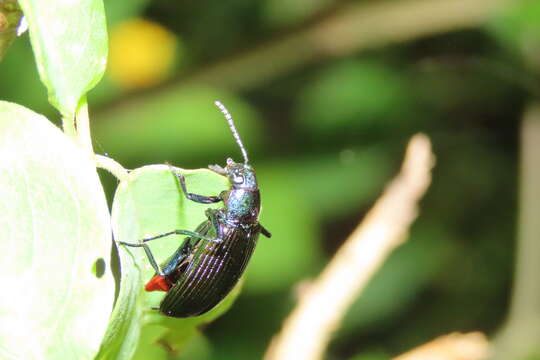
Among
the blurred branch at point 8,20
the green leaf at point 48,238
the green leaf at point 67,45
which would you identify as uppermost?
the blurred branch at point 8,20

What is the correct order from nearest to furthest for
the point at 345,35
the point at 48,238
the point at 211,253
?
the point at 48,238 → the point at 211,253 → the point at 345,35

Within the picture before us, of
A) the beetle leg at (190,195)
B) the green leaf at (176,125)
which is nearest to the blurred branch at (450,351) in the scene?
the beetle leg at (190,195)

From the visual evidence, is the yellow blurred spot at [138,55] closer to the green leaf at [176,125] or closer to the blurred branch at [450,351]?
the green leaf at [176,125]

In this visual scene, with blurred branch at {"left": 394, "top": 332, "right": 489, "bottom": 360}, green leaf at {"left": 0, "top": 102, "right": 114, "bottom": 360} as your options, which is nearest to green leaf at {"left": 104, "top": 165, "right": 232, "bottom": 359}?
green leaf at {"left": 0, "top": 102, "right": 114, "bottom": 360}

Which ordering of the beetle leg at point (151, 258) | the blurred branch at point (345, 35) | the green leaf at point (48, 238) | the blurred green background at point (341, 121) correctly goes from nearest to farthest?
1. the green leaf at point (48, 238)
2. the beetle leg at point (151, 258)
3. the blurred green background at point (341, 121)
4. the blurred branch at point (345, 35)

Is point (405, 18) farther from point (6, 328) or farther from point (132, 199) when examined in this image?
point (6, 328)

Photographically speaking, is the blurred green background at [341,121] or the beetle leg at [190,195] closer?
the beetle leg at [190,195]

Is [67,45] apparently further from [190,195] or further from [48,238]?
[190,195]

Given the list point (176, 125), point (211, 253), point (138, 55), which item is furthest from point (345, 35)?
point (211, 253)
